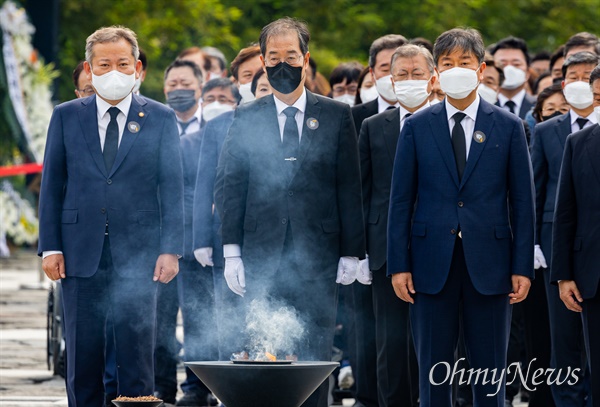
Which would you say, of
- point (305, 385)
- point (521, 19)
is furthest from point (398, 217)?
point (521, 19)

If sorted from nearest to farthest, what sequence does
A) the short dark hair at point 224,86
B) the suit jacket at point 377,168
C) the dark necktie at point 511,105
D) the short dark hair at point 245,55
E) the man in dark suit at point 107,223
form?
the man in dark suit at point 107,223 < the suit jacket at point 377,168 < the short dark hair at point 245,55 < the short dark hair at point 224,86 < the dark necktie at point 511,105

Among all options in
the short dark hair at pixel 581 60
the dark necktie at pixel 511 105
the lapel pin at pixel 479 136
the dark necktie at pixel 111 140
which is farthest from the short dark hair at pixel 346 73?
the lapel pin at pixel 479 136

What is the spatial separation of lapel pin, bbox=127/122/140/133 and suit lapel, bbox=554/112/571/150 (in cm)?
318

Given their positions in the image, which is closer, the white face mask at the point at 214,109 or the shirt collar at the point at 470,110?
the shirt collar at the point at 470,110

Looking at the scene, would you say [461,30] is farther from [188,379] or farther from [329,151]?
[188,379]

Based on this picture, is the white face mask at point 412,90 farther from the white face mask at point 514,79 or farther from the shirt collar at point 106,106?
the white face mask at point 514,79

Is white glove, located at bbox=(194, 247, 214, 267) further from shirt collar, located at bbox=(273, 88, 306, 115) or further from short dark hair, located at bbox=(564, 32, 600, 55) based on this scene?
short dark hair, located at bbox=(564, 32, 600, 55)

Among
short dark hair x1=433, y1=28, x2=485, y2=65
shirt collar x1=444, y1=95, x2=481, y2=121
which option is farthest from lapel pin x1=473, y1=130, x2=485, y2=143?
short dark hair x1=433, y1=28, x2=485, y2=65

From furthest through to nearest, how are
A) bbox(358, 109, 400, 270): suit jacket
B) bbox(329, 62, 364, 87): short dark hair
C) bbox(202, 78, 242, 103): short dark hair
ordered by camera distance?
bbox(329, 62, 364, 87): short dark hair < bbox(202, 78, 242, 103): short dark hair < bbox(358, 109, 400, 270): suit jacket

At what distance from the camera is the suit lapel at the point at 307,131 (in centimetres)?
807

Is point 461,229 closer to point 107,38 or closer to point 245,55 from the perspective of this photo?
point 107,38

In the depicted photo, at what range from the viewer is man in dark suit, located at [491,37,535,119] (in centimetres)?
1248

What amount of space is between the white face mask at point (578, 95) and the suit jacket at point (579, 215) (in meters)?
1.66

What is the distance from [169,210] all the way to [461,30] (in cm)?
200
